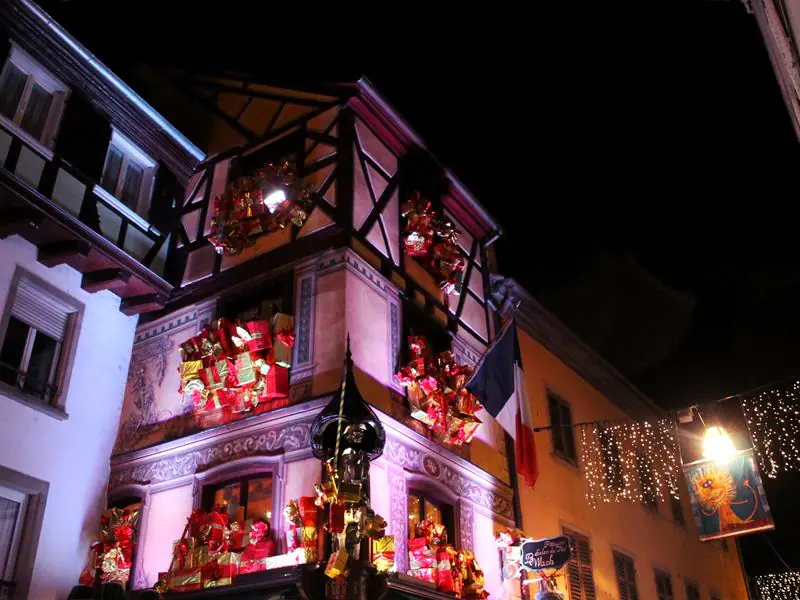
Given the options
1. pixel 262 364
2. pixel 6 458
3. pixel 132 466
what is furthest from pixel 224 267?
pixel 6 458

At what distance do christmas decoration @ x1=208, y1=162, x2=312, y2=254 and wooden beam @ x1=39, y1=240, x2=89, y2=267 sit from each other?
238 cm

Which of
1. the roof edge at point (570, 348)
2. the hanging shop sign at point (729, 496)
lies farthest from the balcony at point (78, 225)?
the hanging shop sign at point (729, 496)

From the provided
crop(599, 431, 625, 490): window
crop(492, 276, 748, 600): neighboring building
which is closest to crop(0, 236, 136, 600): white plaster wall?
crop(492, 276, 748, 600): neighboring building

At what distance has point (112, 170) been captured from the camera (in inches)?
540

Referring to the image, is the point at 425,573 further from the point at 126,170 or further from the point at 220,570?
the point at 126,170

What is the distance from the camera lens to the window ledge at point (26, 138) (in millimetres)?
11547

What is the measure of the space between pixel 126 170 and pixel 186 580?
7828 mm

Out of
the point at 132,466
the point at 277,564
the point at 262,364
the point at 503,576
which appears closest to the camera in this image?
the point at 277,564

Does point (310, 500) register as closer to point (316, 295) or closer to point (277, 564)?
point (277, 564)

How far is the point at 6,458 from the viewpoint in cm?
1073

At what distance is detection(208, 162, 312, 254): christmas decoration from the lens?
13234mm

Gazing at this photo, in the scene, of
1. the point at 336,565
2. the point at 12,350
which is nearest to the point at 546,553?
the point at 336,565

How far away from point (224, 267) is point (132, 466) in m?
4.05

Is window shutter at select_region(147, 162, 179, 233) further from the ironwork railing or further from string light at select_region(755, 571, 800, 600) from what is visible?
string light at select_region(755, 571, 800, 600)
